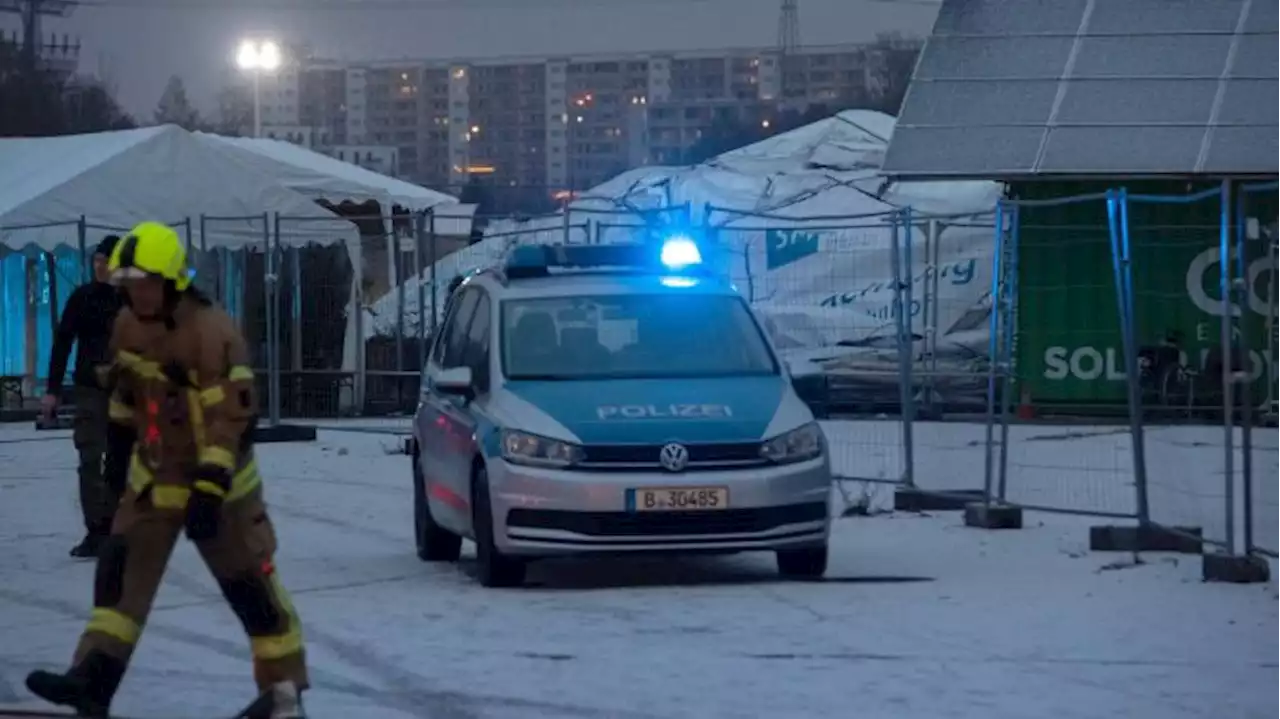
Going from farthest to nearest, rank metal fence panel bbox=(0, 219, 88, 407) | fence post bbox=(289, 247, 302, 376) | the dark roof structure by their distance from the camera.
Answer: metal fence panel bbox=(0, 219, 88, 407)
the dark roof structure
fence post bbox=(289, 247, 302, 376)

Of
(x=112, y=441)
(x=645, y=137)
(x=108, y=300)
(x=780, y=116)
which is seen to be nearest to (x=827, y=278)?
(x=108, y=300)

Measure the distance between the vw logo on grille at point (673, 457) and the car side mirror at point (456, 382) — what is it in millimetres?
1356

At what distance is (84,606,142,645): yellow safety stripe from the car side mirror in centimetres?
476

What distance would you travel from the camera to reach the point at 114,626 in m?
7.77

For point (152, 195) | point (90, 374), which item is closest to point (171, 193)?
point (152, 195)

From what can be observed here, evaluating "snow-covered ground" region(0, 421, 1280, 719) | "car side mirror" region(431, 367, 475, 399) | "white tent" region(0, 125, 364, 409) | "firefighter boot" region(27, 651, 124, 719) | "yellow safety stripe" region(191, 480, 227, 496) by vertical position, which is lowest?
"snow-covered ground" region(0, 421, 1280, 719)

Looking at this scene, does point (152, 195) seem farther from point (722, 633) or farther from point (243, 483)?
point (243, 483)

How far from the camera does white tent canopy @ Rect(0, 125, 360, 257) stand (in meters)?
28.5

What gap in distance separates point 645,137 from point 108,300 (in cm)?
12456

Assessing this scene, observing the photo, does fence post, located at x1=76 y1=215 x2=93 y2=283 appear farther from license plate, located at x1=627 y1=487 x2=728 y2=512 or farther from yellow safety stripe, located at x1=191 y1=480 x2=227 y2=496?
yellow safety stripe, located at x1=191 y1=480 x2=227 y2=496

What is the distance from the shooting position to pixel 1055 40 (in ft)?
99.2

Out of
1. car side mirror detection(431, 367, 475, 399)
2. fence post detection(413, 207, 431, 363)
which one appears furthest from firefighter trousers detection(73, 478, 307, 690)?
fence post detection(413, 207, 431, 363)

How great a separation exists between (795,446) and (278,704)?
478 centimetres

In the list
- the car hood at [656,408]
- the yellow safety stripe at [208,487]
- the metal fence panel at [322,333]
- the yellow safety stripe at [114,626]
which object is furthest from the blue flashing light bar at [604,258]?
the metal fence panel at [322,333]
